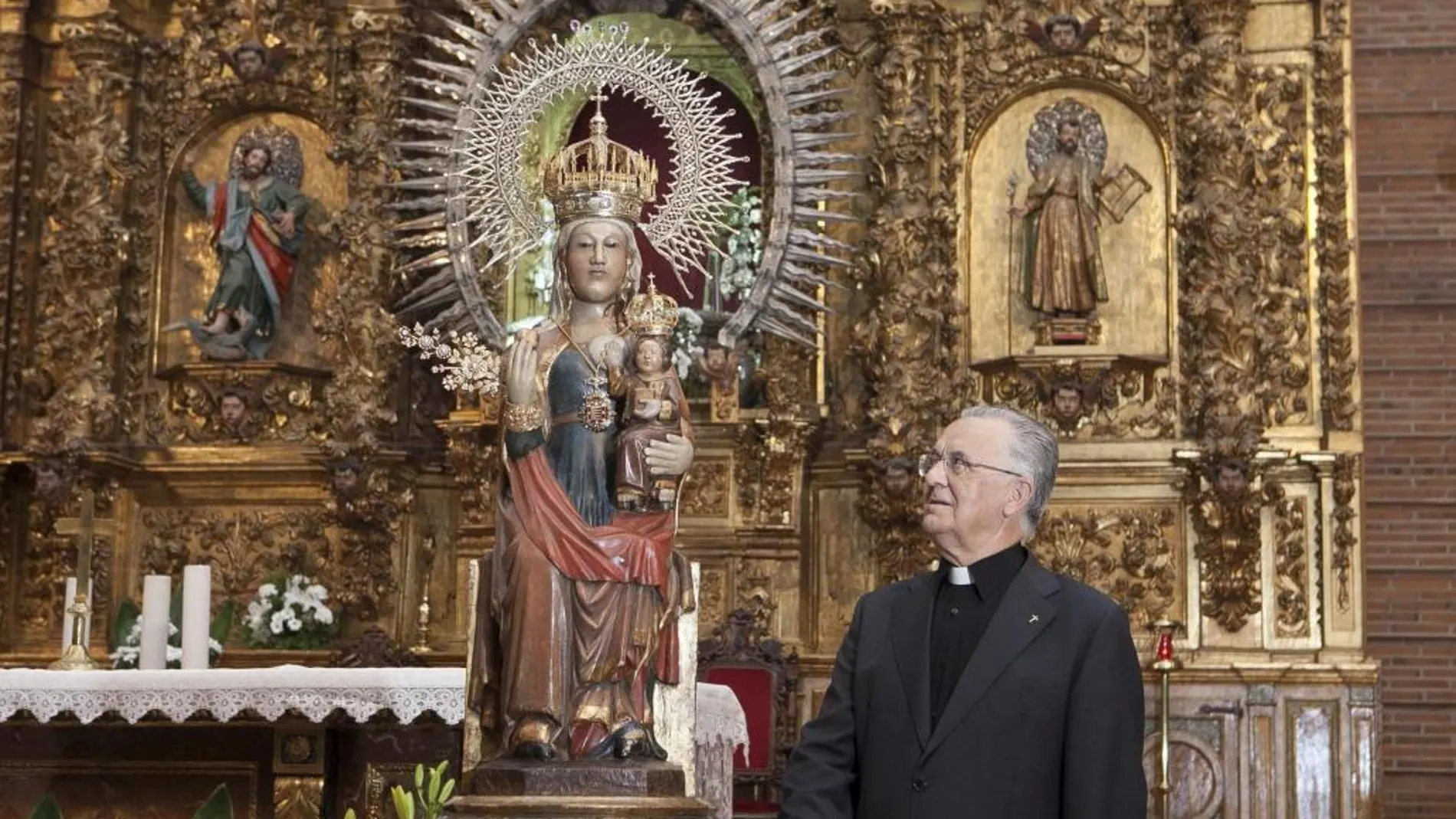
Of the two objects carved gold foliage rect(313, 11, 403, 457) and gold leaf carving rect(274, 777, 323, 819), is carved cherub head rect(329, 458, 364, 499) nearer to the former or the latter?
carved gold foliage rect(313, 11, 403, 457)

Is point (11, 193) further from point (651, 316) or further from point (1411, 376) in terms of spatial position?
point (1411, 376)

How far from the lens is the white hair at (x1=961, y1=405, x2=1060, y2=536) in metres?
4.40

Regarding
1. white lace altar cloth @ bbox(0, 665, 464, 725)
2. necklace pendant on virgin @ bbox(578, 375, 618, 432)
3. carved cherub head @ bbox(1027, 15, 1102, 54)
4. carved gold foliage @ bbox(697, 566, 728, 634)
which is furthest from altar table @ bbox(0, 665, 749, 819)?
carved cherub head @ bbox(1027, 15, 1102, 54)

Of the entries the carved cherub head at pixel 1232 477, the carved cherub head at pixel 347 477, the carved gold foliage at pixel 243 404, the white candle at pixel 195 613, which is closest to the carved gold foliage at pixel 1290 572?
the carved cherub head at pixel 1232 477

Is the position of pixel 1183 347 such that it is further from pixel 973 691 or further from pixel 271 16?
pixel 973 691

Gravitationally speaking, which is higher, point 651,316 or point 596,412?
point 651,316

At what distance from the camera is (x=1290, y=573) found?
35.2 feet

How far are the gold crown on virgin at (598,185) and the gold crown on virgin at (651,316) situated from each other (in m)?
0.35

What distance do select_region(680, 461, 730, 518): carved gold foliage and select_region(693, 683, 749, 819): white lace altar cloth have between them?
3.05 meters

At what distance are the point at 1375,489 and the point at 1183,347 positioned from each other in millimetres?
1506

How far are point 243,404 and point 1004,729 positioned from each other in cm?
822

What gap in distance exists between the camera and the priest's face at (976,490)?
4383 millimetres

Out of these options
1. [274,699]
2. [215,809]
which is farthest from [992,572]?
[274,699]

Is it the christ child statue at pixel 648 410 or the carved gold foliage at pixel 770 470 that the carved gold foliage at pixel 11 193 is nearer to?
the carved gold foliage at pixel 770 470
